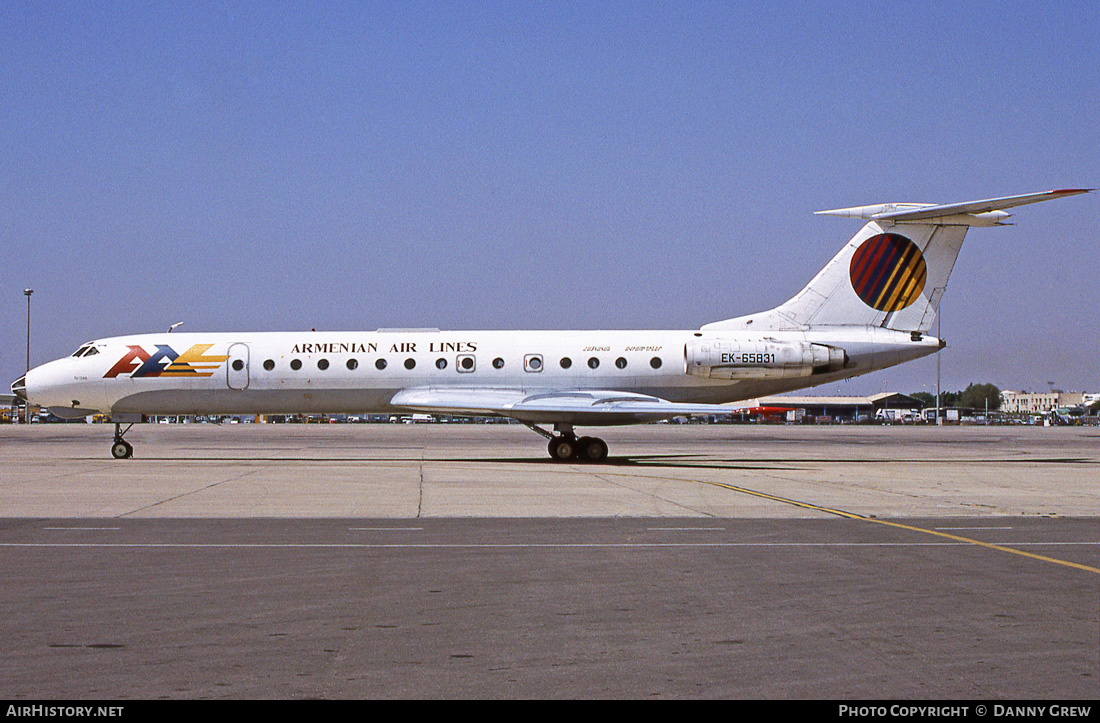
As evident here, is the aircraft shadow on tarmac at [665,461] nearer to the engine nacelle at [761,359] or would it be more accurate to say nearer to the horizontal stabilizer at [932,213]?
the engine nacelle at [761,359]

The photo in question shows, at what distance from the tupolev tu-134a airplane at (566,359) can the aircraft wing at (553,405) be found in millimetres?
76

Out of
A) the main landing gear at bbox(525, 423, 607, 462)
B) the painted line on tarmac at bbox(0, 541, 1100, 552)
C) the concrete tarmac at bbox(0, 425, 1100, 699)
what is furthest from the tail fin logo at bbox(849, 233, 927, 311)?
the painted line on tarmac at bbox(0, 541, 1100, 552)

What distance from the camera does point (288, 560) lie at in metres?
8.94

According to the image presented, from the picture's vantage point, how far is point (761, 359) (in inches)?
1000

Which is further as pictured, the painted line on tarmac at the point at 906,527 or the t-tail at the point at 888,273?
the t-tail at the point at 888,273

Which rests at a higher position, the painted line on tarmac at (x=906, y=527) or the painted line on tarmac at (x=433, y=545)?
the painted line on tarmac at (x=433, y=545)

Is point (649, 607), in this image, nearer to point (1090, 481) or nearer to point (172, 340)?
Result: point (1090, 481)

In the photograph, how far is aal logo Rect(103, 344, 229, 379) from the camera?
26.4 m

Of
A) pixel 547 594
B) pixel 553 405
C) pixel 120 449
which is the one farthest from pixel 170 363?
pixel 547 594

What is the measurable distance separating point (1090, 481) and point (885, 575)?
13.6m

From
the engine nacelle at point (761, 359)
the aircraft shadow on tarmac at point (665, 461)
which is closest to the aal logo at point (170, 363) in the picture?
the aircraft shadow on tarmac at point (665, 461)

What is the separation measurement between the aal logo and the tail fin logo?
55.4 ft

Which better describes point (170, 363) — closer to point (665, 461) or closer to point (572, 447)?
point (572, 447)

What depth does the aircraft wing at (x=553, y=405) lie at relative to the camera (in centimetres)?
2409
